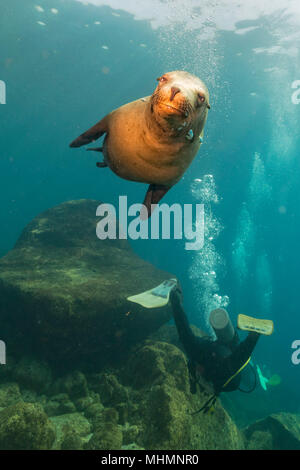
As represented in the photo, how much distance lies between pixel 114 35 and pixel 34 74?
1968 cm

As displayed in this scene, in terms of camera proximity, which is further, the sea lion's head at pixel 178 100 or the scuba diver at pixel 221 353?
the scuba diver at pixel 221 353

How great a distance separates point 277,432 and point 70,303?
7565 millimetres

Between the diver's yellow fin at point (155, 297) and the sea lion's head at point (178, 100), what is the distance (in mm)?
5231

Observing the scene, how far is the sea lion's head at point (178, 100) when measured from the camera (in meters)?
A: 2.04

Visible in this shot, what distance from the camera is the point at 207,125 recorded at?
124 feet

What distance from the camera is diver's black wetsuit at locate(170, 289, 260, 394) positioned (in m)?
5.30

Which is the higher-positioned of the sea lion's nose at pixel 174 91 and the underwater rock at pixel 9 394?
the sea lion's nose at pixel 174 91

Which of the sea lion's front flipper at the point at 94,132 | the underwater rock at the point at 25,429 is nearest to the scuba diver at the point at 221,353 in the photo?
the underwater rock at the point at 25,429

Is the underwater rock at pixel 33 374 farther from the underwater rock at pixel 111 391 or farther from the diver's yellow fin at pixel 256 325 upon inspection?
the diver's yellow fin at pixel 256 325

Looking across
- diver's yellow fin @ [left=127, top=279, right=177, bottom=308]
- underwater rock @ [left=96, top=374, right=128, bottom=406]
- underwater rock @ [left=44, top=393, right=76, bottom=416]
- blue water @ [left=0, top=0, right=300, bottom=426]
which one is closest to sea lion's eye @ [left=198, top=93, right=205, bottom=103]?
diver's yellow fin @ [left=127, top=279, right=177, bottom=308]
